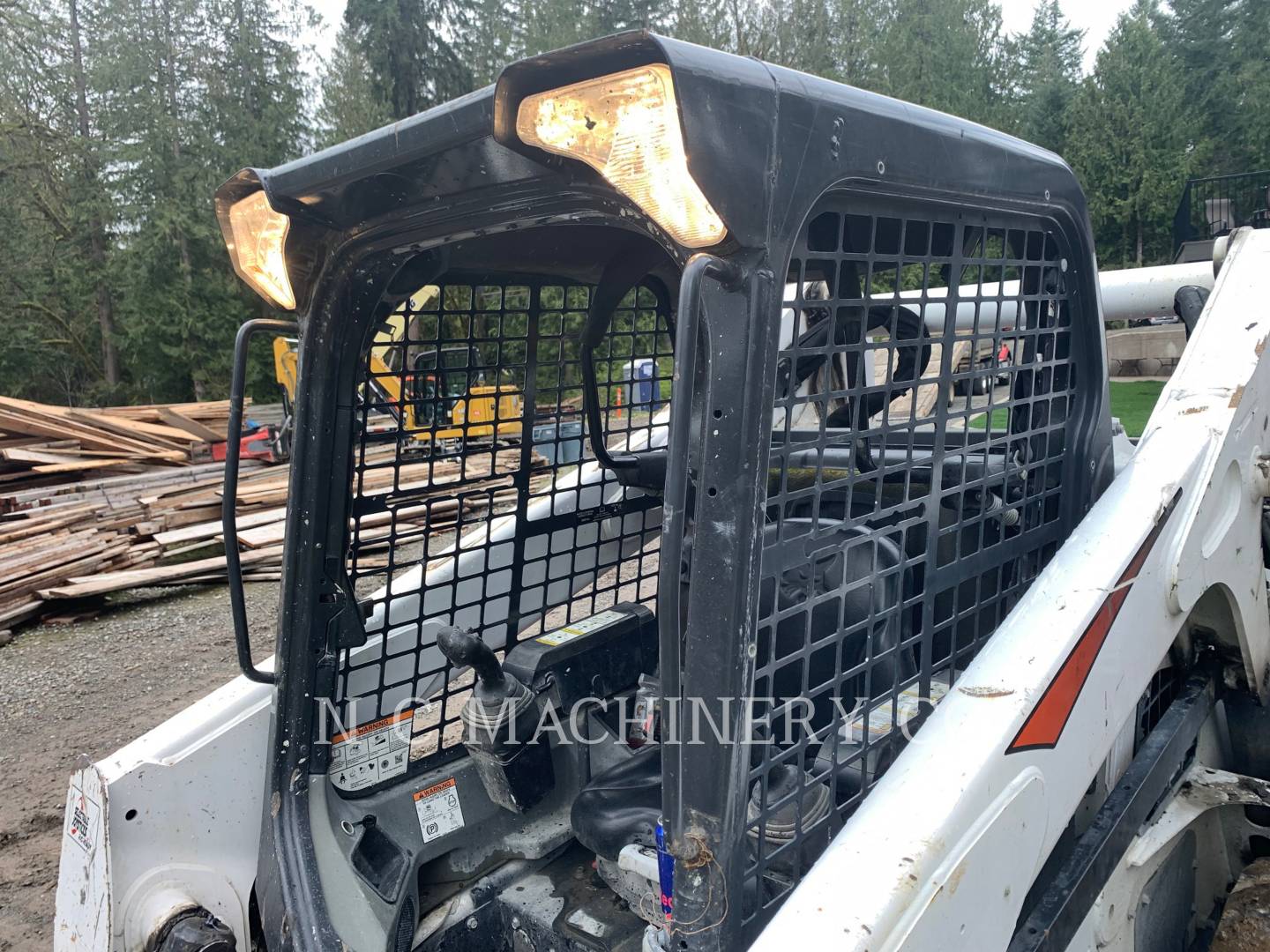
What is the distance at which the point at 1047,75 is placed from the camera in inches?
1125

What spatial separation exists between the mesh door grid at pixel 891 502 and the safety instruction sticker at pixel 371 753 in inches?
29.8

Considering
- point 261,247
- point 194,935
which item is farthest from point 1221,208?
point 194,935

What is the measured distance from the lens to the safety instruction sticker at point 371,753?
1838mm

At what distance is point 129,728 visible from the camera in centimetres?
479

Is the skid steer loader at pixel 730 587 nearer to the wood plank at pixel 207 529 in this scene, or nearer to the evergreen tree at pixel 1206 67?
the wood plank at pixel 207 529

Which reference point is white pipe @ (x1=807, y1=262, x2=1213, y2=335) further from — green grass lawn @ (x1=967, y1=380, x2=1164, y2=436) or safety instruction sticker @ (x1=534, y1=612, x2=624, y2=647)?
green grass lawn @ (x1=967, y1=380, x2=1164, y2=436)

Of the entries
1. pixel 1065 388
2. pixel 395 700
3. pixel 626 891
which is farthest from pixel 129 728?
pixel 1065 388

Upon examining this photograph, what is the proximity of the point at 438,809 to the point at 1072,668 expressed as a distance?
129 centimetres

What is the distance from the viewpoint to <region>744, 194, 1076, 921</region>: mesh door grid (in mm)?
1197

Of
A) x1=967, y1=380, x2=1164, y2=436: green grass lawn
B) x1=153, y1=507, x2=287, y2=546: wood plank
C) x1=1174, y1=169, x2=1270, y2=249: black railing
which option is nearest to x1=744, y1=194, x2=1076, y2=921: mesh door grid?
x1=967, y1=380, x2=1164, y2=436: green grass lawn

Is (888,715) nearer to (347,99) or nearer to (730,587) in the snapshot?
(730,587)

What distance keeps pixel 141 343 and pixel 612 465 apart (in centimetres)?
2309

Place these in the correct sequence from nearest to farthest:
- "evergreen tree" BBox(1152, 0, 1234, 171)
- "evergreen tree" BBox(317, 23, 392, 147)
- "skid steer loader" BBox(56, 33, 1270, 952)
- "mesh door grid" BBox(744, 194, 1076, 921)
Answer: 1. "skid steer loader" BBox(56, 33, 1270, 952)
2. "mesh door grid" BBox(744, 194, 1076, 921)
3. "evergreen tree" BBox(317, 23, 392, 147)
4. "evergreen tree" BBox(1152, 0, 1234, 171)

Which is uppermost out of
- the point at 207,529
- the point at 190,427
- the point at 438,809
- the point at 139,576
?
the point at 190,427
